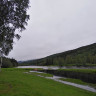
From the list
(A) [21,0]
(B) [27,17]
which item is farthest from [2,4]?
(B) [27,17]

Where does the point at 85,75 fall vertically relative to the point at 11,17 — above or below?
below

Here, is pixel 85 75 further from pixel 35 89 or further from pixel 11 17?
pixel 11 17

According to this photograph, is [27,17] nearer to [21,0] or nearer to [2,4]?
[21,0]

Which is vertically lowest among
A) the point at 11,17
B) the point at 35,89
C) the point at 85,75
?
the point at 85,75

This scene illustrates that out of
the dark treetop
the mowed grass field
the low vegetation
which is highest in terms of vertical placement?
the dark treetop

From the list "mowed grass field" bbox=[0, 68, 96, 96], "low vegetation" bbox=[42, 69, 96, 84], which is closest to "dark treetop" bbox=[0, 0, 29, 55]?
"mowed grass field" bbox=[0, 68, 96, 96]

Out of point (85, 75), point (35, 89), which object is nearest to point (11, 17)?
point (35, 89)

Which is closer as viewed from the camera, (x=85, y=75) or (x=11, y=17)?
(x=11, y=17)

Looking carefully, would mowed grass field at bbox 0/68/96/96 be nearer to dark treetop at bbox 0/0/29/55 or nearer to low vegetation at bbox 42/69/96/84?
dark treetop at bbox 0/0/29/55

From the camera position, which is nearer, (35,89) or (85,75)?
(35,89)

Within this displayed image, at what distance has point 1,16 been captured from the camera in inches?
741

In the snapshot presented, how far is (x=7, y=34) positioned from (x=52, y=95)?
11.0 m

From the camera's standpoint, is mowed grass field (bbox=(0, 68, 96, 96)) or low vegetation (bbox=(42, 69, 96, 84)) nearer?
mowed grass field (bbox=(0, 68, 96, 96))

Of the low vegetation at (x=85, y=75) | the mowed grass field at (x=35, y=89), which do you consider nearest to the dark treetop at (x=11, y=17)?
the mowed grass field at (x=35, y=89)
